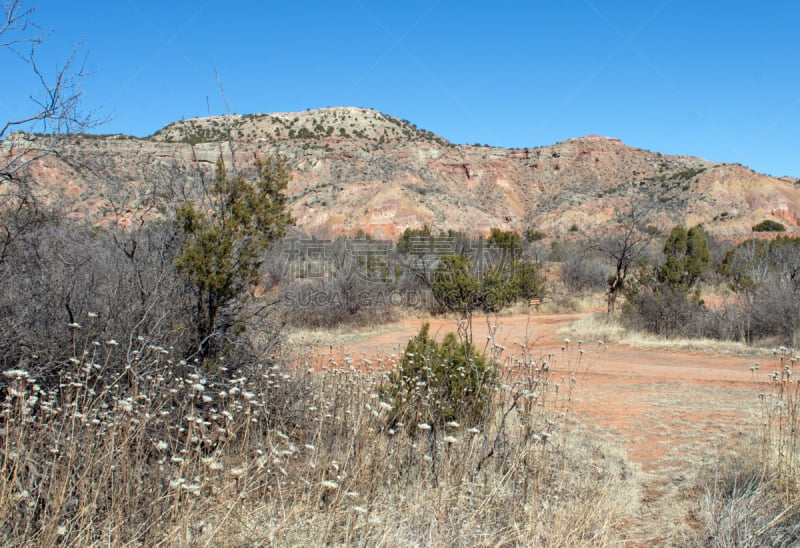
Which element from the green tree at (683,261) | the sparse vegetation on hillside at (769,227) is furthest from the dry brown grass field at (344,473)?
the sparse vegetation on hillside at (769,227)

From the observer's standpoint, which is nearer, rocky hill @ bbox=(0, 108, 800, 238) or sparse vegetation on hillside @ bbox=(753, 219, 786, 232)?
sparse vegetation on hillside @ bbox=(753, 219, 786, 232)

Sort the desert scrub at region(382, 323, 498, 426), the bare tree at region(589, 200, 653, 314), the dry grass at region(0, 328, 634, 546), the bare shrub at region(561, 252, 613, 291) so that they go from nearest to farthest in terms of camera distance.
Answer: the dry grass at region(0, 328, 634, 546), the desert scrub at region(382, 323, 498, 426), the bare tree at region(589, 200, 653, 314), the bare shrub at region(561, 252, 613, 291)

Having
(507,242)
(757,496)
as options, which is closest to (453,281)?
(507,242)

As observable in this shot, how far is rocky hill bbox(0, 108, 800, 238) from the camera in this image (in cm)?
4631

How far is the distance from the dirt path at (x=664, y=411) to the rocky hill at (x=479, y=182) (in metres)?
26.9

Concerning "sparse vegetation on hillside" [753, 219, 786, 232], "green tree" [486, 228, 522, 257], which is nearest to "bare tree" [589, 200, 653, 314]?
"green tree" [486, 228, 522, 257]

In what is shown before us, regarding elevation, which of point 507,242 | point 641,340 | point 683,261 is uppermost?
point 507,242

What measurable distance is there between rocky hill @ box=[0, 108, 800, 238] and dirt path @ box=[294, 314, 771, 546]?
26.9 metres

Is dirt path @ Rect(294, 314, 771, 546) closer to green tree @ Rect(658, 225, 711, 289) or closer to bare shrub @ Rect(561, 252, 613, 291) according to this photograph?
green tree @ Rect(658, 225, 711, 289)

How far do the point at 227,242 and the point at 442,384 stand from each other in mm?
2506

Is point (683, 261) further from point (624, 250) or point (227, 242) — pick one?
point (227, 242)

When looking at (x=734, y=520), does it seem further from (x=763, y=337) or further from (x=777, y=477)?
(x=763, y=337)

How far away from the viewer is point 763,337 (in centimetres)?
1273

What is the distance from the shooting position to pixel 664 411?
22.5 ft
